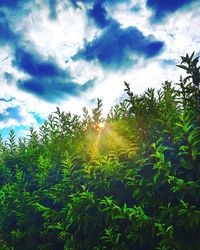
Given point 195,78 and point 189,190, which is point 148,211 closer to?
point 189,190

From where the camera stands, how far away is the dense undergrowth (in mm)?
4645

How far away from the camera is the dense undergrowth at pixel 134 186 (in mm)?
4645

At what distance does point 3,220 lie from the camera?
899cm

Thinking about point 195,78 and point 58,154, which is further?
point 58,154

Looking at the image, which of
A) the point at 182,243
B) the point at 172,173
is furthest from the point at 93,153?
the point at 182,243

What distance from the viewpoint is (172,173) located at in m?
4.73

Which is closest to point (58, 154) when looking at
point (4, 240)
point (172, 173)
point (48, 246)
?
point (48, 246)

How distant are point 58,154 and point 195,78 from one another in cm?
497

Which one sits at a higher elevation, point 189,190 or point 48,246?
point 189,190

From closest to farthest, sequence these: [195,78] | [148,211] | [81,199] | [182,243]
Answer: [182,243]
[195,78]
[148,211]
[81,199]

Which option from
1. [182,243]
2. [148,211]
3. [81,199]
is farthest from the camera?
[81,199]

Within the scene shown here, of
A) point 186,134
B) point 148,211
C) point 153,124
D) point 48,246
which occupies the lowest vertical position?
point 48,246

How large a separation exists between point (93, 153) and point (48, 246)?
2.89m

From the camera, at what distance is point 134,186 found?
5.27m
